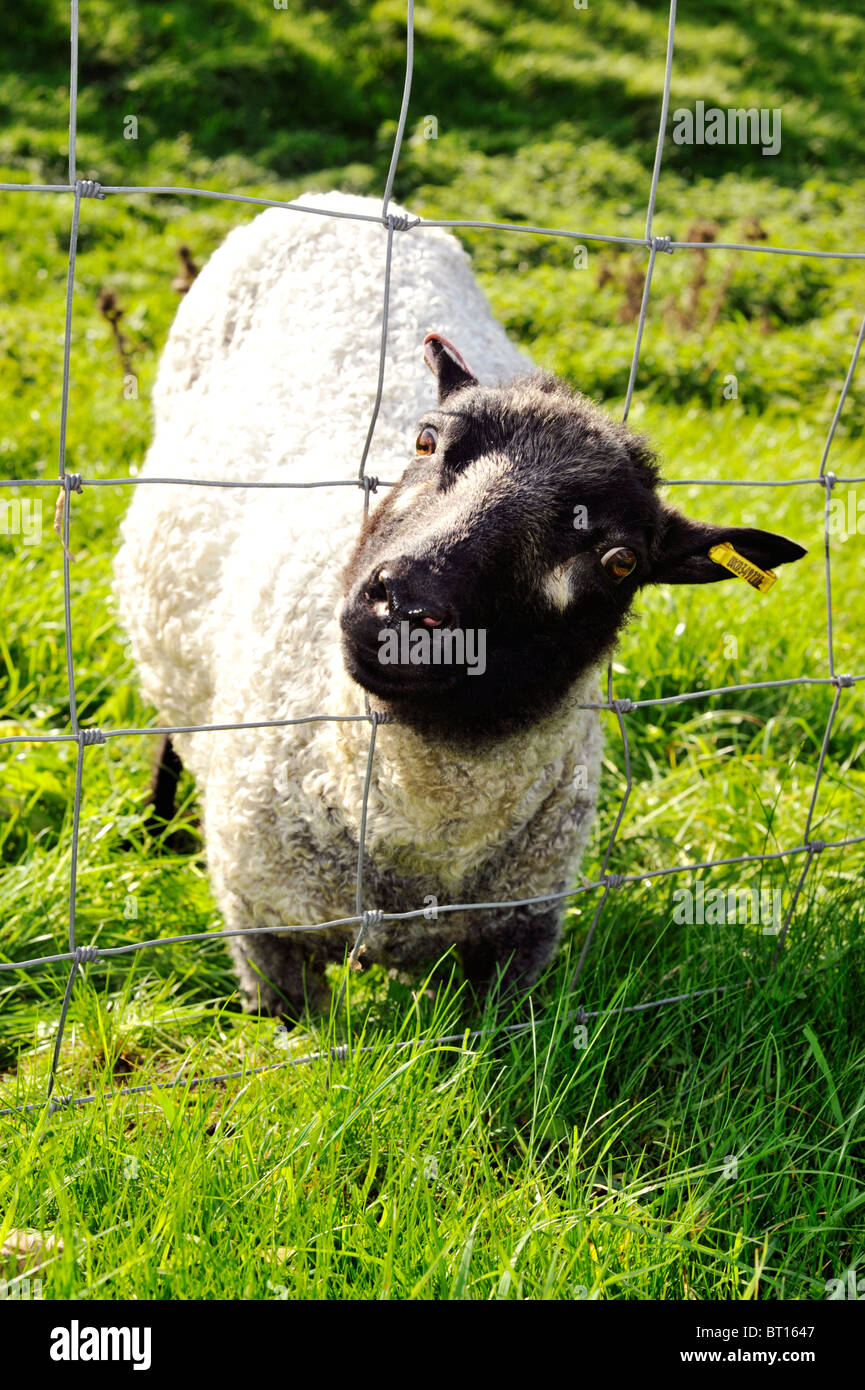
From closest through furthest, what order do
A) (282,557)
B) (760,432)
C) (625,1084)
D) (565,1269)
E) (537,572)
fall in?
(565,1269) → (537,572) → (625,1084) → (282,557) → (760,432)

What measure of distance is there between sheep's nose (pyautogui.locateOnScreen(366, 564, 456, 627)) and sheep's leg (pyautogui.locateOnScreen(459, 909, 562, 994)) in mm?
866

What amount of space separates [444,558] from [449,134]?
8959mm

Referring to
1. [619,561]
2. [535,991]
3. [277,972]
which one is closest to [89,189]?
[619,561]

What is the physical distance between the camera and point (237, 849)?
255 cm

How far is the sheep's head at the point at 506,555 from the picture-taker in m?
1.99

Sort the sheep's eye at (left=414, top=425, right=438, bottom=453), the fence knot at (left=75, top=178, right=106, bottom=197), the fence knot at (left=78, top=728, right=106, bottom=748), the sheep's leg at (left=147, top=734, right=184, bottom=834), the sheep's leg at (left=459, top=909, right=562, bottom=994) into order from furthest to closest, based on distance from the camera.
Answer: the sheep's leg at (left=147, top=734, right=184, bottom=834)
the sheep's leg at (left=459, top=909, right=562, bottom=994)
the sheep's eye at (left=414, top=425, right=438, bottom=453)
the fence knot at (left=78, top=728, right=106, bottom=748)
the fence knot at (left=75, top=178, right=106, bottom=197)

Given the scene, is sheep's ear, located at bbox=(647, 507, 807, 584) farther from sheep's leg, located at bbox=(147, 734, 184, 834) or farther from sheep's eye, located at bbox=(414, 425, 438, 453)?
sheep's leg, located at bbox=(147, 734, 184, 834)

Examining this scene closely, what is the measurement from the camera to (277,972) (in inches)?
101

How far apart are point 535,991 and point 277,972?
1.90 feet

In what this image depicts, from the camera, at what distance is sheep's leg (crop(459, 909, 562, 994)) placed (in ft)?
8.38

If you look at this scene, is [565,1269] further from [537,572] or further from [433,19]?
[433,19]

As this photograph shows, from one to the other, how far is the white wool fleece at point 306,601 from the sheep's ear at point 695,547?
0.93 ft

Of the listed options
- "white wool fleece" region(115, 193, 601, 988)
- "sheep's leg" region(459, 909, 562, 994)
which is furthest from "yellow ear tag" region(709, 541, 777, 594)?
"sheep's leg" region(459, 909, 562, 994)

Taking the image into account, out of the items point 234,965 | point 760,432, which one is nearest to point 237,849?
point 234,965
